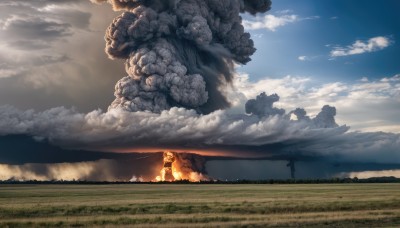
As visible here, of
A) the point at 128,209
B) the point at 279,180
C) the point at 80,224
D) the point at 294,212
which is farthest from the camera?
the point at 279,180

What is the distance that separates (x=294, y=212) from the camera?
50000mm

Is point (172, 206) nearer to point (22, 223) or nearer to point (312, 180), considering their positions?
point (22, 223)

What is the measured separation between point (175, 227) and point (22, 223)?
1392 centimetres

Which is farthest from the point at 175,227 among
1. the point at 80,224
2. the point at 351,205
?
the point at 351,205

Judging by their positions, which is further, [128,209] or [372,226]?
[128,209]

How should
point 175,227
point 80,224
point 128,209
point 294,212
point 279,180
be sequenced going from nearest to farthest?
point 175,227
point 80,224
point 294,212
point 128,209
point 279,180

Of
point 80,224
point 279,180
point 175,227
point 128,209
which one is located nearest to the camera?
point 175,227

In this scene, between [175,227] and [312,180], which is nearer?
[175,227]

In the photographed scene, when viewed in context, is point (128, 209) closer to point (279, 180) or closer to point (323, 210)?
point (323, 210)

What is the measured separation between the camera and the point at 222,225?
38375 mm

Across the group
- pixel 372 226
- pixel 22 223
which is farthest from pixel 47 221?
pixel 372 226

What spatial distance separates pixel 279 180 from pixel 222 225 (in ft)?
439

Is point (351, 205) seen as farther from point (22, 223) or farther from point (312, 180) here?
point (312, 180)

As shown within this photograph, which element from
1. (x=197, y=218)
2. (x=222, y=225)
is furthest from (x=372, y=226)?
(x=197, y=218)
